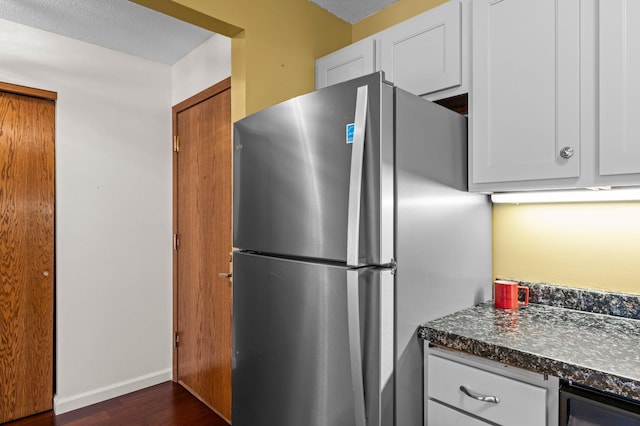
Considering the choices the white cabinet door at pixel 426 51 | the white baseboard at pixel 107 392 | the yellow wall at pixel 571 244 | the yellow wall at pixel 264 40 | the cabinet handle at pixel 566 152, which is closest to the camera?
the cabinet handle at pixel 566 152

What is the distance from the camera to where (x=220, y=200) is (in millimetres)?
2508

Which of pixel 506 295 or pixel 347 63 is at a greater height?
pixel 347 63

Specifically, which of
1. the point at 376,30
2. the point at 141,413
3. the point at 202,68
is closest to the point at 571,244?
the point at 376,30

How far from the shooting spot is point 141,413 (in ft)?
8.20

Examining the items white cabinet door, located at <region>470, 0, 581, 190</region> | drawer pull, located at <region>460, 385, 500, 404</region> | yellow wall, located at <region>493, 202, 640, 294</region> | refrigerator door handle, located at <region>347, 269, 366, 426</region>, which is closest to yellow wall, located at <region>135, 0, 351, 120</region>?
white cabinet door, located at <region>470, 0, 581, 190</region>

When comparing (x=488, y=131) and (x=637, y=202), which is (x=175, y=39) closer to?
(x=488, y=131)

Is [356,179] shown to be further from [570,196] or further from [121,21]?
[121,21]

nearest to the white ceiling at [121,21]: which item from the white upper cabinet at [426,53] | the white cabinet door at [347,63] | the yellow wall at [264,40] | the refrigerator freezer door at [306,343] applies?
the yellow wall at [264,40]

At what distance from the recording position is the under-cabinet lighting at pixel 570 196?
1297 mm

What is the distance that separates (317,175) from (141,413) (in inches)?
88.3

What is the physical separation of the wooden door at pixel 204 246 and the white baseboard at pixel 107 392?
0.15m

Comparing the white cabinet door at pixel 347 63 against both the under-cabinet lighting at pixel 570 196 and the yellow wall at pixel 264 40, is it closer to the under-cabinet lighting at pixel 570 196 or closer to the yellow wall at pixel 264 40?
the yellow wall at pixel 264 40

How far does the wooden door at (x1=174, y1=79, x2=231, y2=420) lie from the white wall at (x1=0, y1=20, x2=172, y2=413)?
0.50ft

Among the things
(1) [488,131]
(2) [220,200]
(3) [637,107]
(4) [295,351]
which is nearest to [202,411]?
(2) [220,200]
